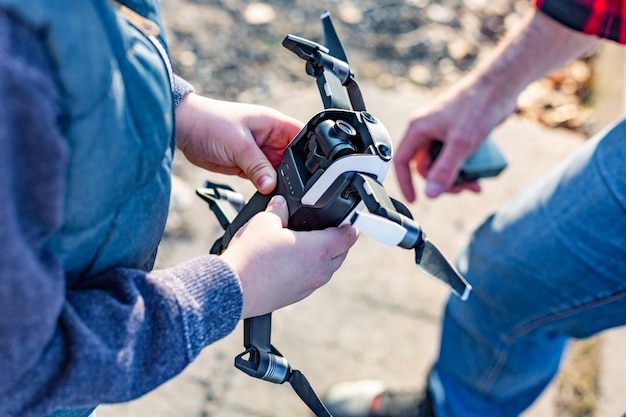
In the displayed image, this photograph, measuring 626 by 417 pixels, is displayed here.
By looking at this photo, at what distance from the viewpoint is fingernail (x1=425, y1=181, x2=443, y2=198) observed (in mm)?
1758

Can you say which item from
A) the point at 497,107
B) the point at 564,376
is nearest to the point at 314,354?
the point at 564,376

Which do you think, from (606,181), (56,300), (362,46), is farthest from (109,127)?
(362,46)

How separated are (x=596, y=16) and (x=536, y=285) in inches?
23.6

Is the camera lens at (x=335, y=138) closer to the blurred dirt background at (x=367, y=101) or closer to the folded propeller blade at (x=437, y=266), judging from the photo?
the folded propeller blade at (x=437, y=266)

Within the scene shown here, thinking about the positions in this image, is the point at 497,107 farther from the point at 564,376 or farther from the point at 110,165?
the point at 110,165

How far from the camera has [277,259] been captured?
104cm

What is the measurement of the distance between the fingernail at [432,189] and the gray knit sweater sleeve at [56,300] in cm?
88

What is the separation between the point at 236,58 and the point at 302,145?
1768 mm

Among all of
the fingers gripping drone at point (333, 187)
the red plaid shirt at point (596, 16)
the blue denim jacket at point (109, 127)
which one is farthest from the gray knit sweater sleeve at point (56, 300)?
the red plaid shirt at point (596, 16)

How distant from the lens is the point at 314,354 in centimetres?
209

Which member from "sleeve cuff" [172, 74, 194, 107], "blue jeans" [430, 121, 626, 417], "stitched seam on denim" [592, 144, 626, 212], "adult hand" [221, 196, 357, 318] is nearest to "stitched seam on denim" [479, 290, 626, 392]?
"blue jeans" [430, 121, 626, 417]

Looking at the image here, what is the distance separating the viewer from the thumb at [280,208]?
113 cm

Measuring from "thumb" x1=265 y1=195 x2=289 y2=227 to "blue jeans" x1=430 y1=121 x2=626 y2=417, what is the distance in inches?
26.3

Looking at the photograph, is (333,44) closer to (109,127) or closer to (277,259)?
(277,259)
